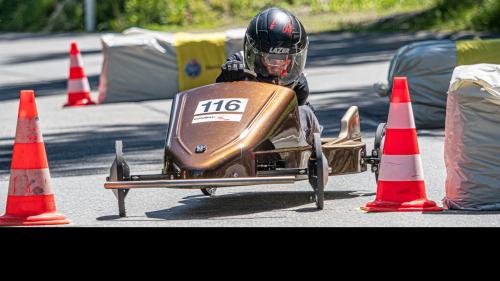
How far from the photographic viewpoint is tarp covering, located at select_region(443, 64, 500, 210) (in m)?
9.28

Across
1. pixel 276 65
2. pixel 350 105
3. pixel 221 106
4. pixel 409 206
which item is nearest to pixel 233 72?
pixel 276 65

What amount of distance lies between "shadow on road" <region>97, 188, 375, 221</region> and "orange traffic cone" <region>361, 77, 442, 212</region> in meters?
0.54

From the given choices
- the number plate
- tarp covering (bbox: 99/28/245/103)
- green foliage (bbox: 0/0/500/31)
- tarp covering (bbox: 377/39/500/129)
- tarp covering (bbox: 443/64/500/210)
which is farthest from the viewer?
green foliage (bbox: 0/0/500/31)

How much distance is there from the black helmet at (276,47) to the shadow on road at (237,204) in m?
0.87

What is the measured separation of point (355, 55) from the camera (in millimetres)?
24109

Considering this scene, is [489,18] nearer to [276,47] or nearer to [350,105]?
[350,105]

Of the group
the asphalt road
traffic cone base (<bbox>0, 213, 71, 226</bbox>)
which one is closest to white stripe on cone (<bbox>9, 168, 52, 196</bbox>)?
traffic cone base (<bbox>0, 213, 71, 226</bbox>)

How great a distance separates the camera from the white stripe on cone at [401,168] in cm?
948

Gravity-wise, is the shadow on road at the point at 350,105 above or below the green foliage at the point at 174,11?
below

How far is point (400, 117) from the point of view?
9.64m

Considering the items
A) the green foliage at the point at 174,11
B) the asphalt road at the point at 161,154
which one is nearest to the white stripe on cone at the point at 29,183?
the asphalt road at the point at 161,154

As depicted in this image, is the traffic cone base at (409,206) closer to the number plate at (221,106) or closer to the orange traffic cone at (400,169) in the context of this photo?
the orange traffic cone at (400,169)

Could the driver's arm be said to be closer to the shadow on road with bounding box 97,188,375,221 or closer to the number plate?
the number plate
